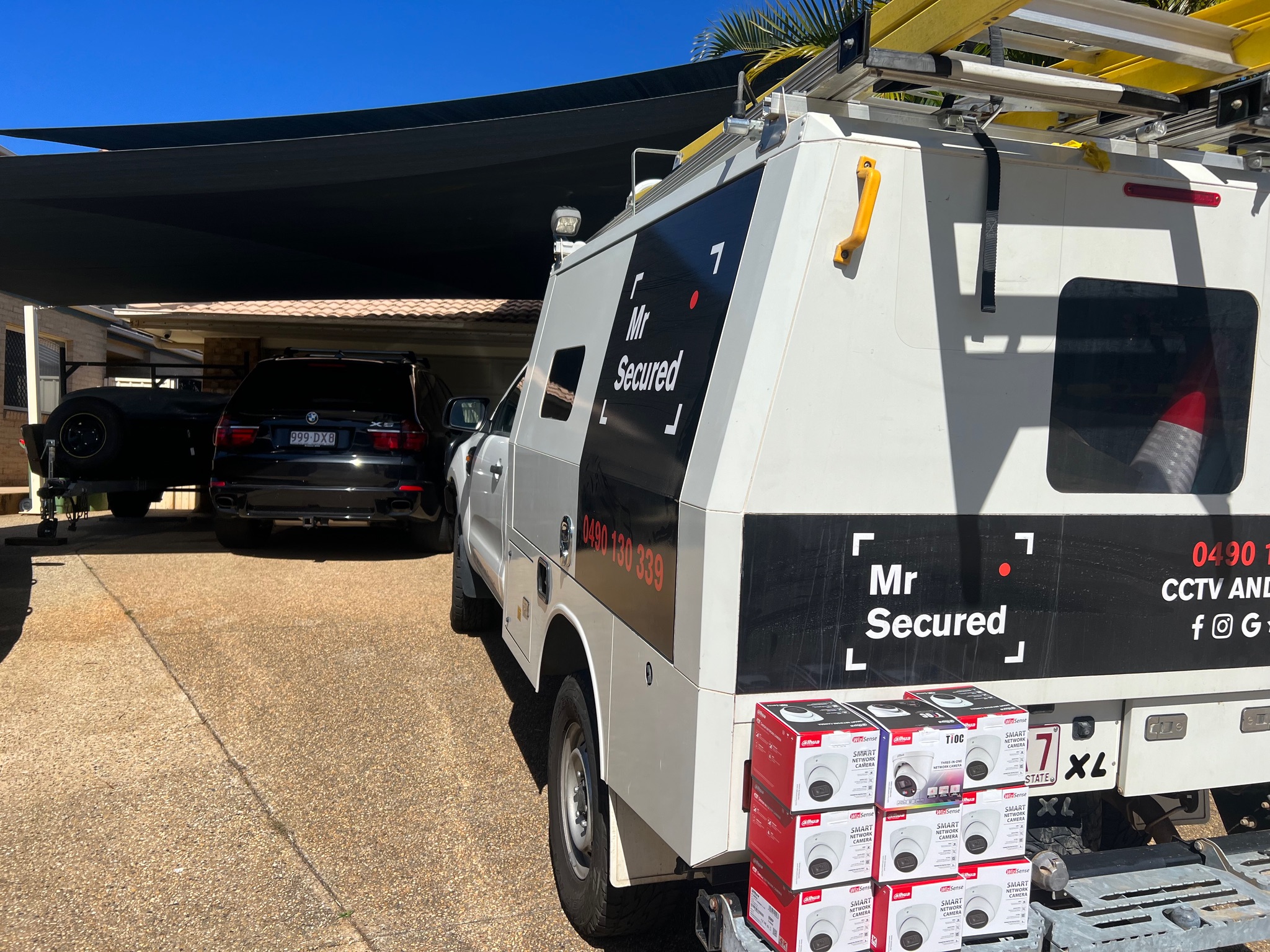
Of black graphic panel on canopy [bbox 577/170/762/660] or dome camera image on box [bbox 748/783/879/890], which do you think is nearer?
dome camera image on box [bbox 748/783/879/890]

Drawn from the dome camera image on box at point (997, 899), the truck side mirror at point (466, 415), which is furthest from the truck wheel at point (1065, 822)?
the truck side mirror at point (466, 415)

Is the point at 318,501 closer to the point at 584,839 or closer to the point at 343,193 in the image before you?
the point at 343,193

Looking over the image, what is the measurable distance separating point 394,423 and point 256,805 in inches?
208

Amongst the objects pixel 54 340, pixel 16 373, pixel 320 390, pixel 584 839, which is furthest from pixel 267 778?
pixel 54 340

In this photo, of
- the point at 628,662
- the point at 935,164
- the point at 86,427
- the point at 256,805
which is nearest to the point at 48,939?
the point at 256,805

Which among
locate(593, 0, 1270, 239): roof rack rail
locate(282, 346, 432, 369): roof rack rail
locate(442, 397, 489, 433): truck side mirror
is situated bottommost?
locate(442, 397, 489, 433): truck side mirror

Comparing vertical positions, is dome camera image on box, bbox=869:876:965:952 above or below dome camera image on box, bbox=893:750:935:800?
below

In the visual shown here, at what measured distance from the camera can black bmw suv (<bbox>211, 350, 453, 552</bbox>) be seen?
883cm

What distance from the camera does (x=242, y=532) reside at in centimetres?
985

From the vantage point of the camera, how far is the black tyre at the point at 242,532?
32.1 feet

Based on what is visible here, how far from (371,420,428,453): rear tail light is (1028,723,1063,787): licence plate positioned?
7.32 m

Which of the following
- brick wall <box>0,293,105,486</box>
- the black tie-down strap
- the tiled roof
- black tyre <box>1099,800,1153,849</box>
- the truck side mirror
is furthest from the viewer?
brick wall <box>0,293,105,486</box>

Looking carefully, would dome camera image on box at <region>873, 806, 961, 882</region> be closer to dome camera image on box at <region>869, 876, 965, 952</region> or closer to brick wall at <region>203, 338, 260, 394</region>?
dome camera image on box at <region>869, 876, 965, 952</region>

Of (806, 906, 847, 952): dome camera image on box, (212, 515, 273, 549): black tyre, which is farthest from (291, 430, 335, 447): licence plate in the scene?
(806, 906, 847, 952): dome camera image on box
